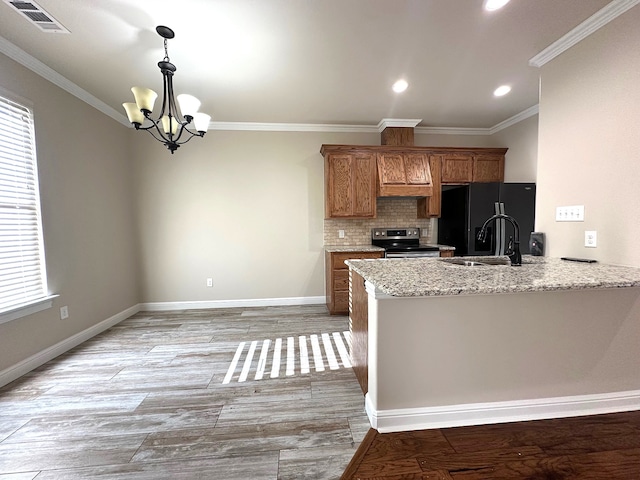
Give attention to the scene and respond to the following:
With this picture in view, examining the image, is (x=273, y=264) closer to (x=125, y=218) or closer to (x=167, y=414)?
(x=125, y=218)

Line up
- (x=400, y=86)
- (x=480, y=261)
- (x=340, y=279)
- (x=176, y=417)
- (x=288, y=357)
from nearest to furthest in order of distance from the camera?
(x=176, y=417) → (x=480, y=261) → (x=288, y=357) → (x=400, y=86) → (x=340, y=279)

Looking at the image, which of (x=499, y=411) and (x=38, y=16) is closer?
(x=499, y=411)

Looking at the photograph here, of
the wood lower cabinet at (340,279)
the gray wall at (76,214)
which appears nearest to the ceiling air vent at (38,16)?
the gray wall at (76,214)

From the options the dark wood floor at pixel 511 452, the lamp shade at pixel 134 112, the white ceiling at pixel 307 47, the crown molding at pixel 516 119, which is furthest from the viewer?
the crown molding at pixel 516 119

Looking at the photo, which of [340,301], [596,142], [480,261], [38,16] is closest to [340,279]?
[340,301]

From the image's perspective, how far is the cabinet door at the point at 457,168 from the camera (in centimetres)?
390

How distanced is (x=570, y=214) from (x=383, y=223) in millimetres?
2302

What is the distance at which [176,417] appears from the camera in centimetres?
172

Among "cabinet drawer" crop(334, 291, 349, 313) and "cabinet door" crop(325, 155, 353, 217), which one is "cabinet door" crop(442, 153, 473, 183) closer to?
"cabinet door" crop(325, 155, 353, 217)

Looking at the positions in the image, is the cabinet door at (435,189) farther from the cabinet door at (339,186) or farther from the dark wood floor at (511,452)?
the dark wood floor at (511,452)

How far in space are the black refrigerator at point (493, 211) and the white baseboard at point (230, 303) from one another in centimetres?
223

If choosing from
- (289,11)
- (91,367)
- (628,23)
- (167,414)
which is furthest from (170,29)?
(628,23)

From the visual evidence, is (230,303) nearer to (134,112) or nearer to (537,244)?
(134,112)

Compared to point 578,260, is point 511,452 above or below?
below
